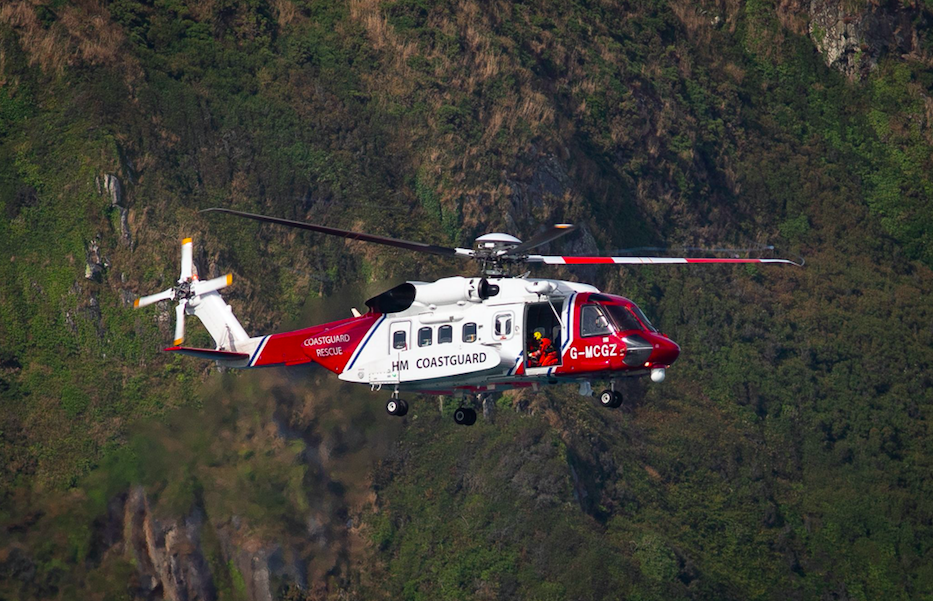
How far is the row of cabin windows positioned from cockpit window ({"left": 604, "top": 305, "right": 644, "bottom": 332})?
10.6ft

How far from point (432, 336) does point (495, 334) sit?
170cm

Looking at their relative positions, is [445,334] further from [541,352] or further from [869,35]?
[869,35]

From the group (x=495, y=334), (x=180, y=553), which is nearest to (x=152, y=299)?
(x=495, y=334)

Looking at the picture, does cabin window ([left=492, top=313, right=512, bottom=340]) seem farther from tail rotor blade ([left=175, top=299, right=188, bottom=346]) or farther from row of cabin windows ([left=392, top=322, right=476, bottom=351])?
tail rotor blade ([left=175, top=299, right=188, bottom=346])

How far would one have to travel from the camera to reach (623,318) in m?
33.1

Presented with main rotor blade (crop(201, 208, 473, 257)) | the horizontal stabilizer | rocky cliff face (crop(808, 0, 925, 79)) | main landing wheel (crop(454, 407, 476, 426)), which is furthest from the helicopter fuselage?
rocky cliff face (crop(808, 0, 925, 79))

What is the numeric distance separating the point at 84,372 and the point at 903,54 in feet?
155

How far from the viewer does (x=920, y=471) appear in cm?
5981

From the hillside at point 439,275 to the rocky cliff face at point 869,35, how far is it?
1.60m

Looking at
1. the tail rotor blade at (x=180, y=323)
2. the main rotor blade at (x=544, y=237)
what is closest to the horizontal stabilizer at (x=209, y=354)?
the tail rotor blade at (x=180, y=323)

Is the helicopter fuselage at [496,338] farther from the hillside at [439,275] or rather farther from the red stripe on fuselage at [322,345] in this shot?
the hillside at [439,275]

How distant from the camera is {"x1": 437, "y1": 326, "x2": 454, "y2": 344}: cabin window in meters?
34.3

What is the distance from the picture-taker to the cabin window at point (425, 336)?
1367 inches

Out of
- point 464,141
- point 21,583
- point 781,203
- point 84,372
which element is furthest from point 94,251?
point 781,203
